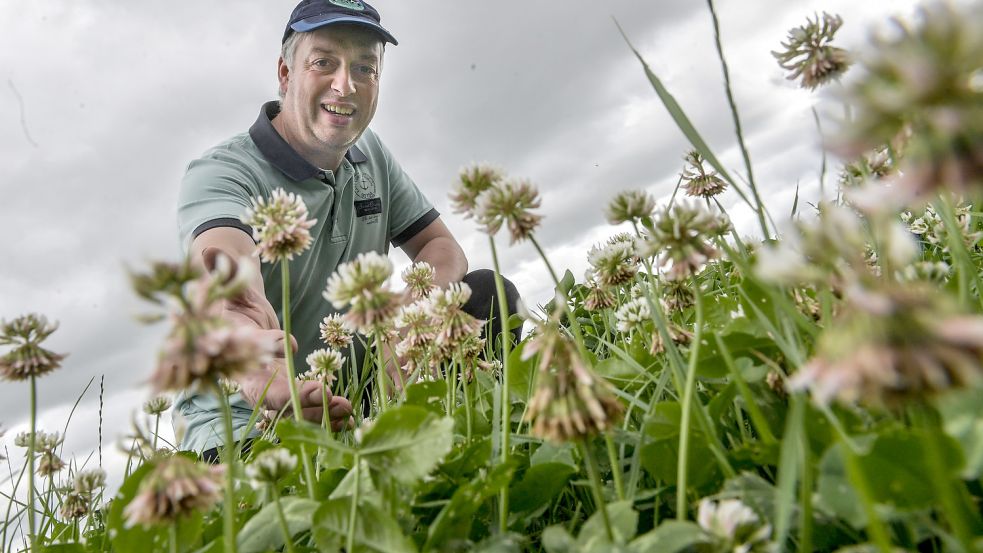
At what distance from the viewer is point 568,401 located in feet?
2.52

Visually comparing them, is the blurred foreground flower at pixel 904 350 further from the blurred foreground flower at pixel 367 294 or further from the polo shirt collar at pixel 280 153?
the polo shirt collar at pixel 280 153

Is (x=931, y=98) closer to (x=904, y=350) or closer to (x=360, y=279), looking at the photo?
(x=904, y=350)

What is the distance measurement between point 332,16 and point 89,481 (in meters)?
3.51

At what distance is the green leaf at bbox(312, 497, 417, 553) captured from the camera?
2.91 ft

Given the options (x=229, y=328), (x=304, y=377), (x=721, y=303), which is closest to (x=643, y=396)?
(x=721, y=303)

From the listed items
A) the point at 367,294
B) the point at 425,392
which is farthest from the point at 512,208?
the point at 425,392

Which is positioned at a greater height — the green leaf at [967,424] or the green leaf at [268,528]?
the green leaf at [268,528]

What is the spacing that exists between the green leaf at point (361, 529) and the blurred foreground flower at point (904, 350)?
1.94 feet

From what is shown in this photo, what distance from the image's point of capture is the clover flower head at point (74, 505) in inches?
81.8

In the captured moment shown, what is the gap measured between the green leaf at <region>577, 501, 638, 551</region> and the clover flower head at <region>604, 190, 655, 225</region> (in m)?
0.64

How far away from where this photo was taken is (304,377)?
253cm

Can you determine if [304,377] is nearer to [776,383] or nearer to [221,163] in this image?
[776,383]

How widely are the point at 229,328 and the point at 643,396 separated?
37.0 inches

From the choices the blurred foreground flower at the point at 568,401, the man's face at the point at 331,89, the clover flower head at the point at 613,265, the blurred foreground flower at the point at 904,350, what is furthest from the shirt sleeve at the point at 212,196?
the blurred foreground flower at the point at 904,350
